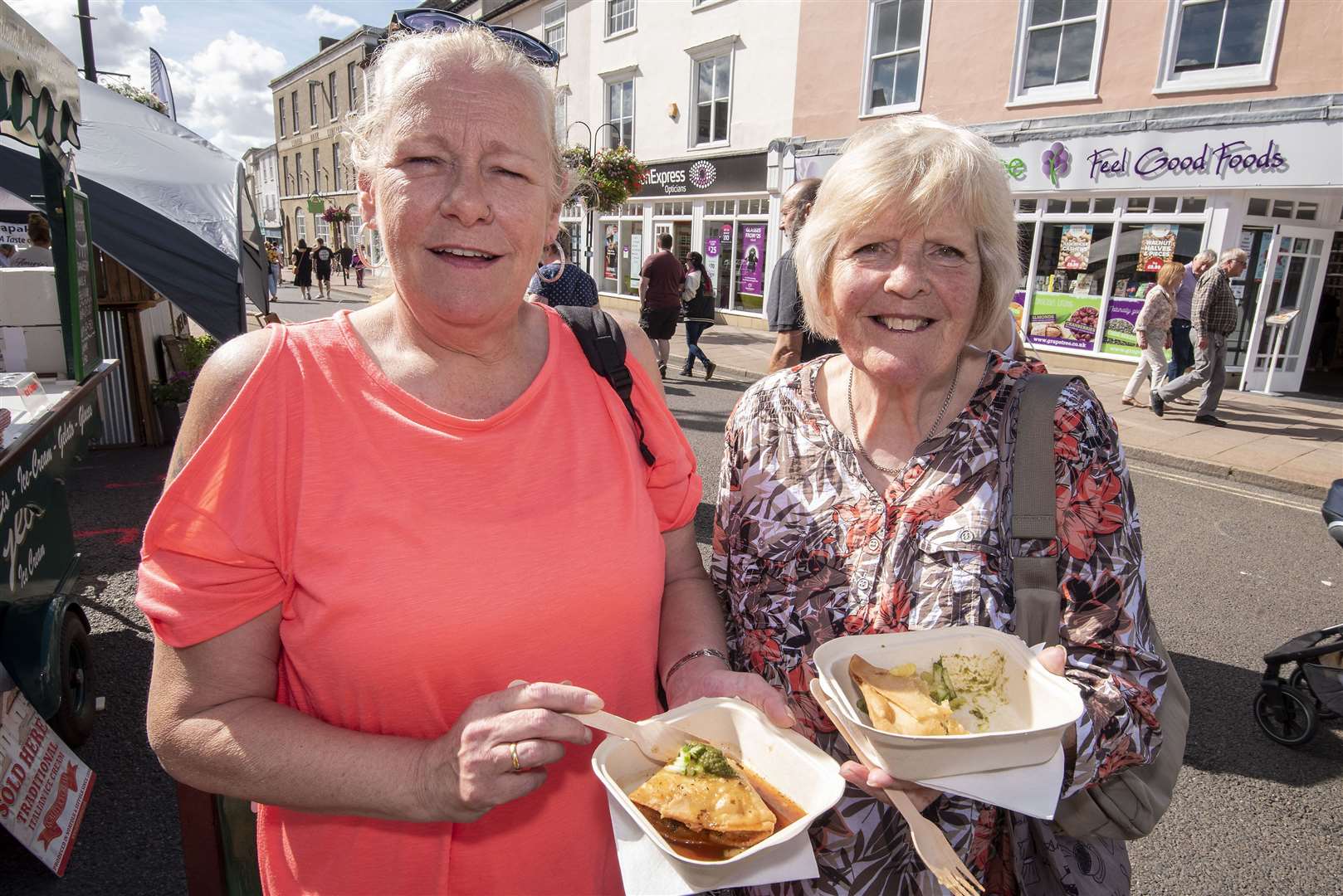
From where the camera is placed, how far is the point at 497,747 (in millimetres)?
1101

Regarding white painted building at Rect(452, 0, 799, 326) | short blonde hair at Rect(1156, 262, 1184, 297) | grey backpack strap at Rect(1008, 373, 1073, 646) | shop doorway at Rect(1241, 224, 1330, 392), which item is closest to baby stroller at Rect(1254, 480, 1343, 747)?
grey backpack strap at Rect(1008, 373, 1073, 646)

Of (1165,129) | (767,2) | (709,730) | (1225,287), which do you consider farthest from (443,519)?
(767,2)

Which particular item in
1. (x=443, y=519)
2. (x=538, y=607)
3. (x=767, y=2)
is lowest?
(x=538, y=607)

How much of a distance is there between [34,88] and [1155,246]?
13128 mm

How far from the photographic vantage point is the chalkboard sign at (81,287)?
412cm

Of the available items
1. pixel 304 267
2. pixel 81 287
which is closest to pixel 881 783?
pixel 81 287

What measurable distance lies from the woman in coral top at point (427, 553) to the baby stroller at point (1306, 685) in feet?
10.4

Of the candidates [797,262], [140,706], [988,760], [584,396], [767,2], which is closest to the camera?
[988,760]

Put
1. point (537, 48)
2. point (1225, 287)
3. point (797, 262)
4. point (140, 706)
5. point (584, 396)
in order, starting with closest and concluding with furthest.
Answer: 1. point (584, 396)
2. point (537, 48)
3. point (797, 262)
4. point (140, 706)
5. point (1225, 287)

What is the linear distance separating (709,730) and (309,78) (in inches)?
1966

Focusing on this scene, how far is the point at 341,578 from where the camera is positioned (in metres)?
1.18

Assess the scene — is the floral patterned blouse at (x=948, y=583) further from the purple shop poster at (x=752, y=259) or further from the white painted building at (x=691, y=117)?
the purple shop poster at (x=752, y=259)

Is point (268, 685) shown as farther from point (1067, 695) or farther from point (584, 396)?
point (1067, 695)

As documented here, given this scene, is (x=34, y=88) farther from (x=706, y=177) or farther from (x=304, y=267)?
(x=304, y=267)
